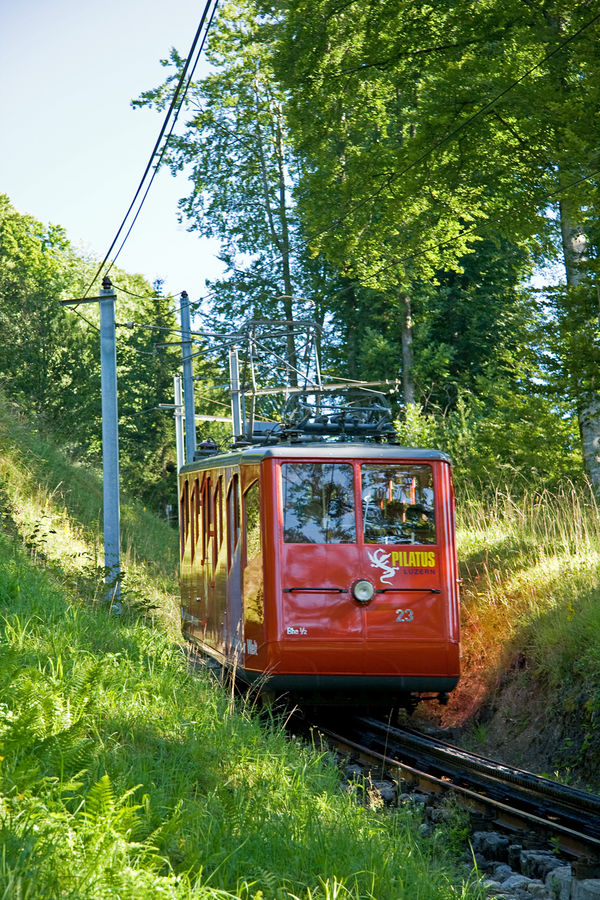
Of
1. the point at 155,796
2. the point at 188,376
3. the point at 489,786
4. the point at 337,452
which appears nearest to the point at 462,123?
the point at 337,452

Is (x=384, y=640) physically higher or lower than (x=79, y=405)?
lower

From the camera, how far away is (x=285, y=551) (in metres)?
9.83

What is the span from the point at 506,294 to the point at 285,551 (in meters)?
25.7

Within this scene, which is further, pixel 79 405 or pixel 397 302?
pixel 397 302

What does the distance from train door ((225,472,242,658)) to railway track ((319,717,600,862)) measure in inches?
54.4

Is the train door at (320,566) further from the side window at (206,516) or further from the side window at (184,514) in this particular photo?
the side window at (184,514)

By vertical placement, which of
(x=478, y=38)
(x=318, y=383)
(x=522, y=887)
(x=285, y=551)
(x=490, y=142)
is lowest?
(x=522, y=887)

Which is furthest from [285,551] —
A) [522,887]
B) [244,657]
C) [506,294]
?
[506,294]

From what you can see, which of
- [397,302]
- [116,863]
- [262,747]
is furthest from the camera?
[397,302]

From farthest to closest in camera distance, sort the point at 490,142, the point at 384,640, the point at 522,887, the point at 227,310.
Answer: the point at 227,310 < the point at 490,142 < the point at 384,640 < the point at 522,887

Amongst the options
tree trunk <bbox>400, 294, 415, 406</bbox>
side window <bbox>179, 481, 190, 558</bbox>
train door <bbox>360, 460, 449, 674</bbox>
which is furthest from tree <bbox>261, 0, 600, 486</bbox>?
tree trunk <bbox>400, 294, 415, 406</bbox>

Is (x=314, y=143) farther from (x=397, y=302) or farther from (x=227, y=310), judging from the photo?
(x=227, y=310)

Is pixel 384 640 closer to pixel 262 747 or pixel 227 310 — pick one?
pixel 262 747

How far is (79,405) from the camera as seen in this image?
30922 millimetres
